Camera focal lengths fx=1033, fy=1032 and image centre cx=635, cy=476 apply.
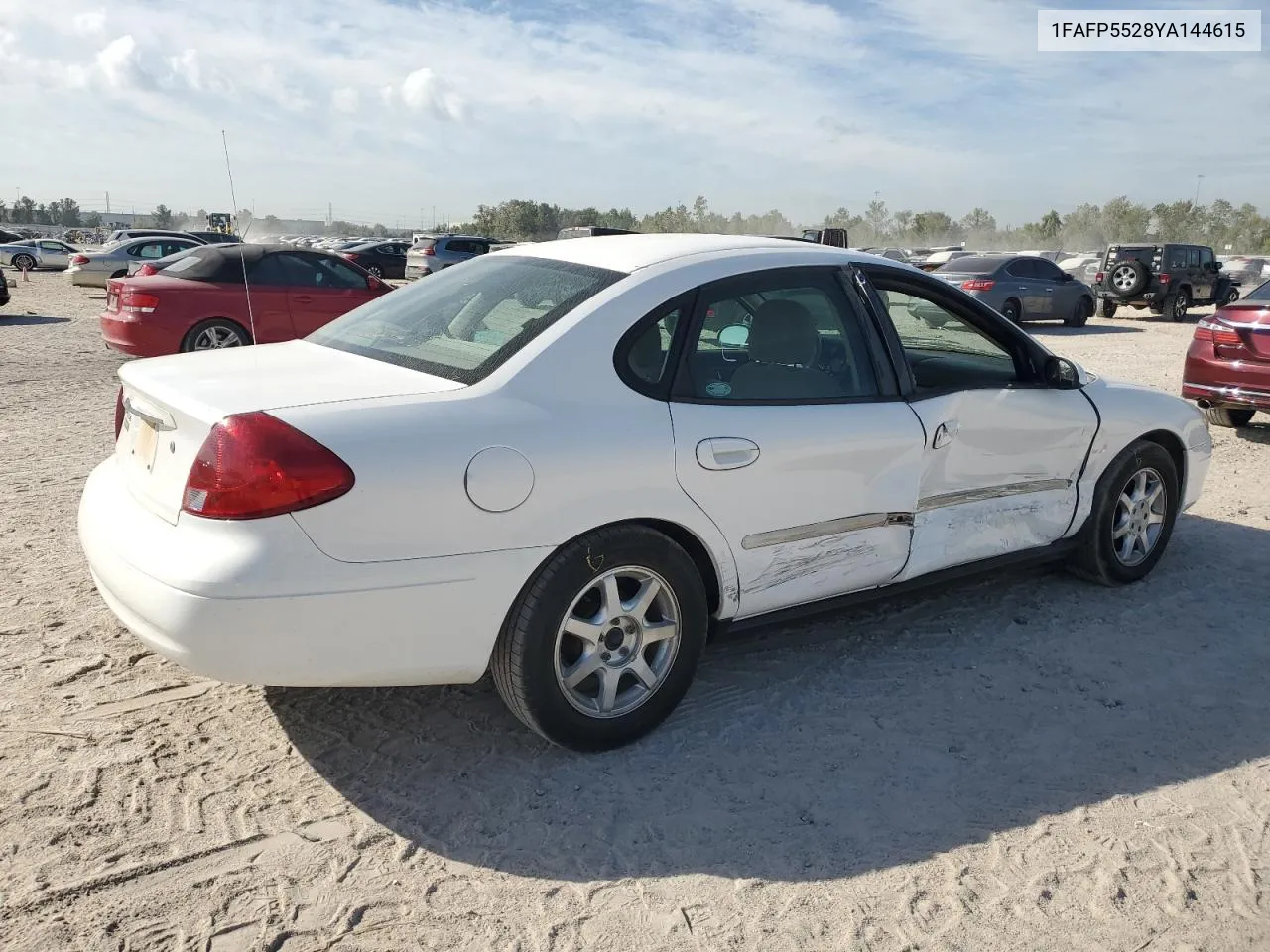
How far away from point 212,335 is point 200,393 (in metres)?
8.62

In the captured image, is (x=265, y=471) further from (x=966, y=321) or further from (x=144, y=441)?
(x=966, y=321)

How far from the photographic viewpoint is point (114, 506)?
3270 millimetres

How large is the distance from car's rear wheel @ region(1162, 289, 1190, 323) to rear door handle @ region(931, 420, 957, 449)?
74.6ft

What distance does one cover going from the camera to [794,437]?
3.55 meters

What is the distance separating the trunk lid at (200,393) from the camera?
2.92 m

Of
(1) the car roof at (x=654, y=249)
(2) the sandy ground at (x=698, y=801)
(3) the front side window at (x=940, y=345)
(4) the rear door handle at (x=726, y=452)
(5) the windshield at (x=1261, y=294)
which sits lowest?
(2) the sandy ground at (x=698, y=801)

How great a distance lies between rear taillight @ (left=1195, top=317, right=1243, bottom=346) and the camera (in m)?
8.62

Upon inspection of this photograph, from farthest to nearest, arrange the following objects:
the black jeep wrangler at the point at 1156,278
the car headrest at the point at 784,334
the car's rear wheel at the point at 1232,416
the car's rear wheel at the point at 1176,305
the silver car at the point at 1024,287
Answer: the car's rear wheel at the point at 1176,305
the black jeep wrangler at the point at 1156,278
the silver car at the point at 1024,287
the car's rear wheel at the point at 1232,416
the car headrest at the point at 784,334

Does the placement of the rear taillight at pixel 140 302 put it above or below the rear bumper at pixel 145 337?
above

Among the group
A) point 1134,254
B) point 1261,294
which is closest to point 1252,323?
point 1261,294

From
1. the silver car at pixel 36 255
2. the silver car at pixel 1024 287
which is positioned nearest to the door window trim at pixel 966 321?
the silver car at pixel 1024 287

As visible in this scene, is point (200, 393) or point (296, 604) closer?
point (296, 604)

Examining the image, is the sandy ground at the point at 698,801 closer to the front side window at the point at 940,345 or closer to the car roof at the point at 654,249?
the front side window at the point at 940,345

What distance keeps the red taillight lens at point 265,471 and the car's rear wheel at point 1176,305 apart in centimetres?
2488
